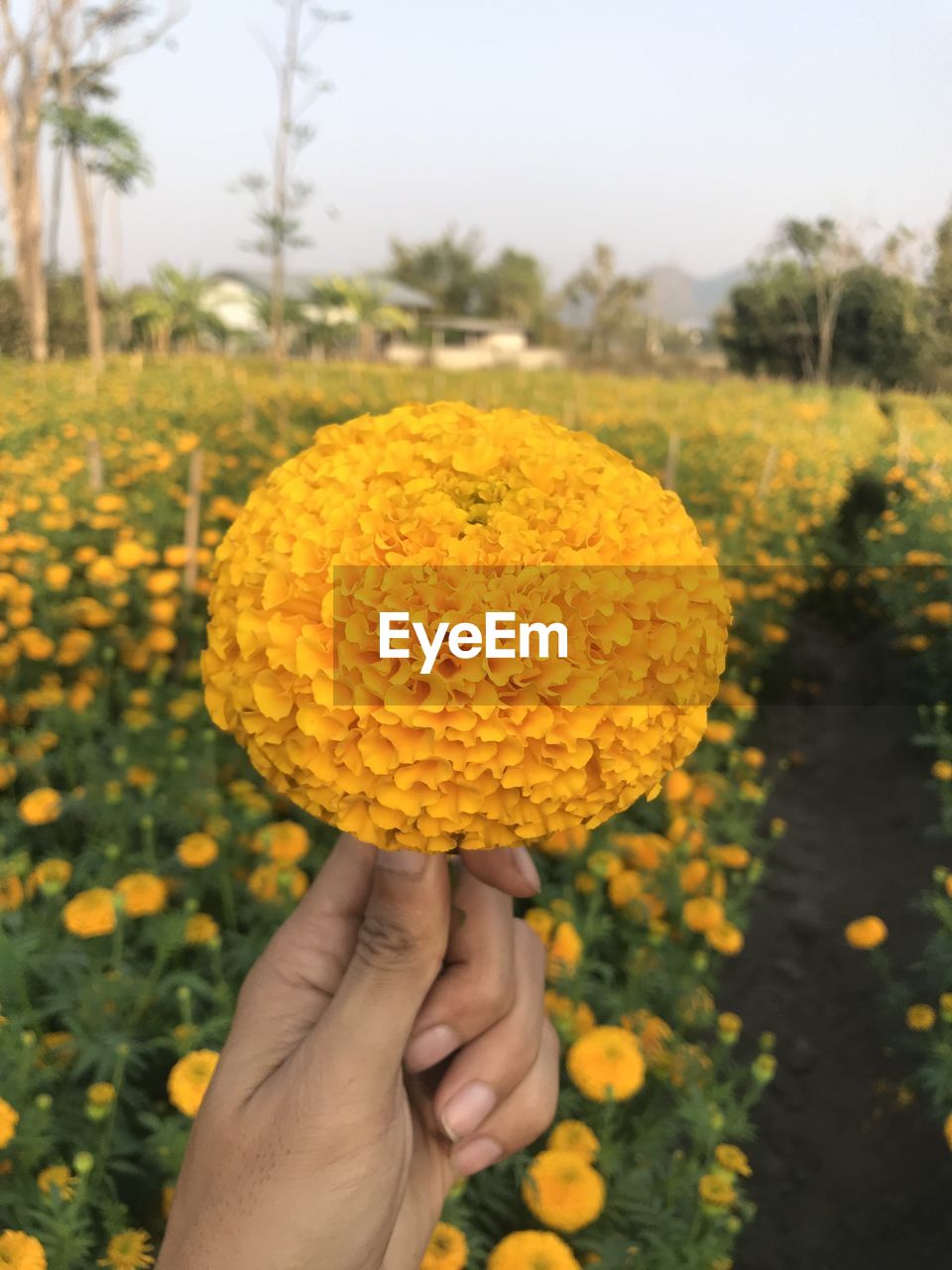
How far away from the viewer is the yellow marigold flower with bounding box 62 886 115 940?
152cm

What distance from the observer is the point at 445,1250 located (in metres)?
1.21

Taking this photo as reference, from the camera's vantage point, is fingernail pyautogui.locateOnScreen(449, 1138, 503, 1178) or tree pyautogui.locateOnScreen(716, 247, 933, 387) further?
tree pyautogui.locateOnScreen(716, 247, 933, 387)

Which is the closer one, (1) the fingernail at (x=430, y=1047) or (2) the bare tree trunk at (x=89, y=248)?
(1) the fingernail at (x=430, y=1047)

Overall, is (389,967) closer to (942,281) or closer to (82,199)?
(942,281)

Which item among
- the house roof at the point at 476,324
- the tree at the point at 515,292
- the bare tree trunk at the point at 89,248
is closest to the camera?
the bare tree trunk at the point at 89,248

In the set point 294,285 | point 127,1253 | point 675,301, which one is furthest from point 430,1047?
point 675,301

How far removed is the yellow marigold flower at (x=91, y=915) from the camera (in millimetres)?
1521

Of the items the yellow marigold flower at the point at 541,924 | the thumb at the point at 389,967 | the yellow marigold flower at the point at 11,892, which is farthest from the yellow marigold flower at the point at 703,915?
the yellow marigold flower at the point at 11,892

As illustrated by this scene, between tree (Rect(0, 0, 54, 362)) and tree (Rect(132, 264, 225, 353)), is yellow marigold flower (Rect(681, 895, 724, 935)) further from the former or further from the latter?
tree (Rect(132, 264, 225, 353))

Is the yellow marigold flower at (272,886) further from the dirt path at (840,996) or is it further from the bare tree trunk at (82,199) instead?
the bare tree trunk at (82,199)

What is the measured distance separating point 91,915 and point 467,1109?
32.5 inches

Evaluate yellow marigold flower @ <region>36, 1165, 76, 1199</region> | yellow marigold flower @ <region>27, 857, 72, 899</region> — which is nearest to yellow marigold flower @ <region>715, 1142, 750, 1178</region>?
yellow marigold flower @ <region>36, 1165, 76, 1199</region>

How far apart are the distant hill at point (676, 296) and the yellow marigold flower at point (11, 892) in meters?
8.84

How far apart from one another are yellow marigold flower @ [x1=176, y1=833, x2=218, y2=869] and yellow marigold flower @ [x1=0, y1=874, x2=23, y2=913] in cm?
33
